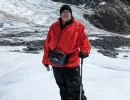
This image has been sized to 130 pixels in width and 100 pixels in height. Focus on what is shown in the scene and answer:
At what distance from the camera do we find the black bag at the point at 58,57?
5441 mm

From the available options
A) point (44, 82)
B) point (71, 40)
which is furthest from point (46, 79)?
point (71, 40)

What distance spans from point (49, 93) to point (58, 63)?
1.73m

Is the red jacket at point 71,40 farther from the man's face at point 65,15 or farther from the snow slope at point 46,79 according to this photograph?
the snow slope at point 46,79

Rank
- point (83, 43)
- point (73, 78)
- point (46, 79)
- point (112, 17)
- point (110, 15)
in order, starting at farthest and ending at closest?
point (110, 15)
point (112, 17)
point (46, 79)
point (73, 78)
point (83, 43)

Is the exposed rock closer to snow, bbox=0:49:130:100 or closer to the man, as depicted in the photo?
snow, bbox=0:49:130:100

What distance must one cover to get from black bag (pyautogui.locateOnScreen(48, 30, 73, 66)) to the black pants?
0.13m

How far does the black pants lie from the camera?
5.59m

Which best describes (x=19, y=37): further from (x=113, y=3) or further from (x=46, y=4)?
(x=113, y=3)

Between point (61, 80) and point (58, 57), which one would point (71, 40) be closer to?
point (58, 57)

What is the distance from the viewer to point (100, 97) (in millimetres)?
6770

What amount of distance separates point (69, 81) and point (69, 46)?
0.60m

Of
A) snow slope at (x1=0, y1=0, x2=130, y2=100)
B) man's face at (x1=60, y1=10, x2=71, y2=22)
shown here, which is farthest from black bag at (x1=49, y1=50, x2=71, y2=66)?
snow slope at (x1=0, y1=0, x2=130, y2=100)

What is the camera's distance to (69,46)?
542 cm

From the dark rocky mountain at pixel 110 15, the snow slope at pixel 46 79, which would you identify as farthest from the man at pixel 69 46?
the dark rocky mountain at pixel 110 15
